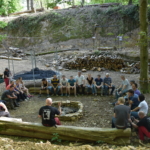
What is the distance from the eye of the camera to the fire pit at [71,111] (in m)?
5.92

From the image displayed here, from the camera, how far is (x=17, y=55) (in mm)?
17969

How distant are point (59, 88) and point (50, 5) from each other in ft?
13.9

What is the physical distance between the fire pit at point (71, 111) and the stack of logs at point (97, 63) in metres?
6.87

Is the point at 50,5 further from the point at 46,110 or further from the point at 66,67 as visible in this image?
A: the point at 66,67

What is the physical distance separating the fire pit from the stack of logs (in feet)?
22.5

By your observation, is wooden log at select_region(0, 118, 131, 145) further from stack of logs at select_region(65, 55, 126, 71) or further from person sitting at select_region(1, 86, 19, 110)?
stack of logs at select_region(65, 55, 126, 71)

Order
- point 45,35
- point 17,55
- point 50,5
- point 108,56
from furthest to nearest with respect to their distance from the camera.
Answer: point 45,35 < point 17,55 < point 108,56 < point 50,5

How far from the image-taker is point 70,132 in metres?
4.34

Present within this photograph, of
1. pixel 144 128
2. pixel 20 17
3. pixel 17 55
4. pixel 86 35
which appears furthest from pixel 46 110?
pixel 20 17

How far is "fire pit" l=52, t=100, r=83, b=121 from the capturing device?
592cm

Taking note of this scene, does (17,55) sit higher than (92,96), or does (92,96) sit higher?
(17,55)

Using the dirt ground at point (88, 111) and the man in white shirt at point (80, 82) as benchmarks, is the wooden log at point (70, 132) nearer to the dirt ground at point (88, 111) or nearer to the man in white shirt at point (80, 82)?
the dirt ground at point (88, 111)

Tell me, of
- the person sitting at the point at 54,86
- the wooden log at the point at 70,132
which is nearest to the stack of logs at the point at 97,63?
the person sitting at the point at 54,86

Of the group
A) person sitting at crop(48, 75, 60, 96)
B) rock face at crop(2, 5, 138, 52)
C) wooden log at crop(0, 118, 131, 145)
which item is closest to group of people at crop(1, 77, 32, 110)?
person sitting at crop(48, 75, 60, 96)
